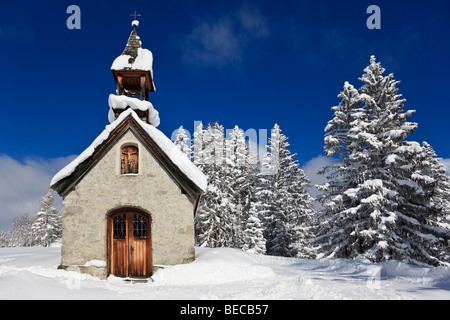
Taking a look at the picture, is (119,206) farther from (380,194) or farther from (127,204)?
(380,194)

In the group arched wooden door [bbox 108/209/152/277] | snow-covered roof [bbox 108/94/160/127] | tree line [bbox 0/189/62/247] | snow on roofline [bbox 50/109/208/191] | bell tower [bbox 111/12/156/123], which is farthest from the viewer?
tree line [bbox 0/189/62/247]

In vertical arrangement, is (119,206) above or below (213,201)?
above

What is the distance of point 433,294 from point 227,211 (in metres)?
24.3

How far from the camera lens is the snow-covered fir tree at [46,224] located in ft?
124

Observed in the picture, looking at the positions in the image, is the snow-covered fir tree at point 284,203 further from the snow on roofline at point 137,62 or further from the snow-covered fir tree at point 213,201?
the snow on roofline at point 137,62

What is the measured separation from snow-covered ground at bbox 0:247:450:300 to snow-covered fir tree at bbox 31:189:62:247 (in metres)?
31.3

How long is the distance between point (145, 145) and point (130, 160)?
0.84 m

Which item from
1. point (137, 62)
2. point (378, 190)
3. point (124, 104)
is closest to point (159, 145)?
point (124, 104)

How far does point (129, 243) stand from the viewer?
412 inches

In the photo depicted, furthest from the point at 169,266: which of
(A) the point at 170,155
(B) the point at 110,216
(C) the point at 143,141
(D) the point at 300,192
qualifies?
(D) the point at 300,192

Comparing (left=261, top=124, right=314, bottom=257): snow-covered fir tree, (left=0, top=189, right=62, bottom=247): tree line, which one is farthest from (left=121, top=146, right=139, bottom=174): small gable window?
(left=0, top=189, right=62, bottom=247): tree line

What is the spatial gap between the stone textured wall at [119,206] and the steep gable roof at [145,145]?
21 cm

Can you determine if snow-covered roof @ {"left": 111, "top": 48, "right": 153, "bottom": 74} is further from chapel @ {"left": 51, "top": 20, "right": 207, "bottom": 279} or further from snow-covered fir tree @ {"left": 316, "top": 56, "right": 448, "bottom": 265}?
snow-covered fir tree @ {"left": 316, "top": 56, "right": 448, "bottom": 265}

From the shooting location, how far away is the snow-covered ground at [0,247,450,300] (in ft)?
21.5
